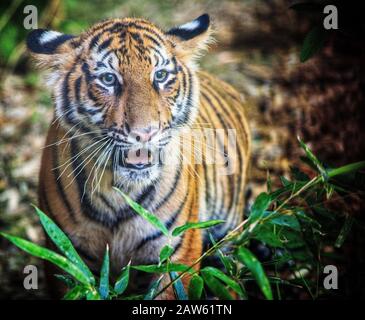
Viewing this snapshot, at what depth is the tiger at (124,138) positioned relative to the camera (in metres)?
1.91

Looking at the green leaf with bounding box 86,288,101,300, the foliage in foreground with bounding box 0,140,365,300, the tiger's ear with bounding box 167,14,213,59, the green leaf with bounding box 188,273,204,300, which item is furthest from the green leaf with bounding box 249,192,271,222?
the tiger's ear with bounding box 167,14,213,59

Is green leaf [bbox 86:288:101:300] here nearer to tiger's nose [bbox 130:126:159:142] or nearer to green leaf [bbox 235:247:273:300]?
green leaf [bbox 235:247:273:300]

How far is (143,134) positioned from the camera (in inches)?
72.9

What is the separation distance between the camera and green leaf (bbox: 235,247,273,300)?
141 centimetres

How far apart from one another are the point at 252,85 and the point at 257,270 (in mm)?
2361

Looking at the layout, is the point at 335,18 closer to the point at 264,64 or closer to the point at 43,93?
the point at 264,64

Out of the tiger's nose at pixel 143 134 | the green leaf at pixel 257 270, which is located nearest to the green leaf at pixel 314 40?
the tiger's nose at pixel 143 134

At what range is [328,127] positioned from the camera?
335 cm

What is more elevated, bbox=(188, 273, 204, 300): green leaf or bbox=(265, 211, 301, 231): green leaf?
bbox=(265, 211, 301, 231): green leaf

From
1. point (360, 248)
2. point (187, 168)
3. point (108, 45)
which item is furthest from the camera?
point (360, 248)

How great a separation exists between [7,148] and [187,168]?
1719 mm

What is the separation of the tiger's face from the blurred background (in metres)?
0.91
